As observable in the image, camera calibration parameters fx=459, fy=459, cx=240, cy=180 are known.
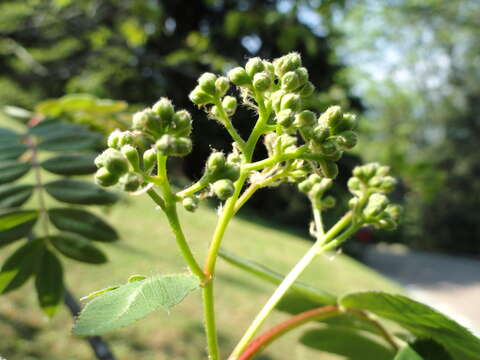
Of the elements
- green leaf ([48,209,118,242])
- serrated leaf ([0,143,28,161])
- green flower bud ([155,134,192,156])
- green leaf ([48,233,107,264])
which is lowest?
green leaf ([48,233,107,264])

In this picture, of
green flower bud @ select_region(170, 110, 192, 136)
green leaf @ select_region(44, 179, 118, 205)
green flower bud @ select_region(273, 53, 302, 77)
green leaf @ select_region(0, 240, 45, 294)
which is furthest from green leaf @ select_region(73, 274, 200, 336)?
green leaf @ select_region(44, 179, 118, 205)

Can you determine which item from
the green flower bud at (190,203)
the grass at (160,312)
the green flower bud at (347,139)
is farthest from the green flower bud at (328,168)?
the grass at (160,312)

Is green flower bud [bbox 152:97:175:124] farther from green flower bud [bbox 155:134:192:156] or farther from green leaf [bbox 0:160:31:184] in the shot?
green leaf [bbox 0:160:31:184]

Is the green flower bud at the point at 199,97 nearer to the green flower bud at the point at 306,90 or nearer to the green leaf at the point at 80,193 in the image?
the green flower bud at the point at 306,90

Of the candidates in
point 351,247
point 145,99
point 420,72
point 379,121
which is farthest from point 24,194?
point 379,121

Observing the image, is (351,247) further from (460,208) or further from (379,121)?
(379,121)

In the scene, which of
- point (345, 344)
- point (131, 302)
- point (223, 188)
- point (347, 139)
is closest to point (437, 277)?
point (345, 344)

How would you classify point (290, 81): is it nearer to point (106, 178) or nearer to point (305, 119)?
point (305, 119)
